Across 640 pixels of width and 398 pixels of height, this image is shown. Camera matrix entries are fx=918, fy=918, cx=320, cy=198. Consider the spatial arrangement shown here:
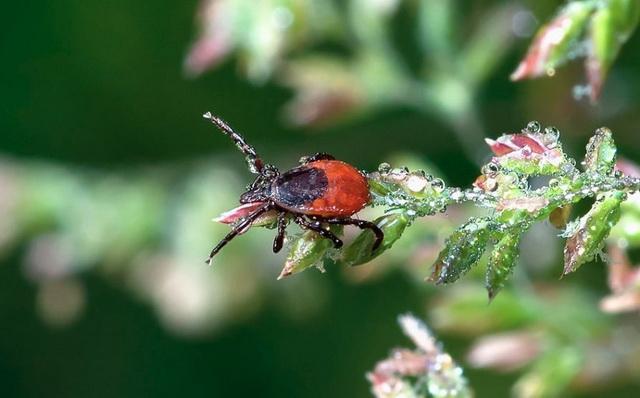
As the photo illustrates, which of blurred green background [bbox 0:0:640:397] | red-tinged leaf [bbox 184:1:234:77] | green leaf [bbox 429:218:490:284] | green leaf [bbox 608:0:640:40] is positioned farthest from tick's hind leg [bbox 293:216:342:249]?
blurred green background [bbox 0:0:640:397]

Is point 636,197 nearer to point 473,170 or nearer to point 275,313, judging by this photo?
point 473,170

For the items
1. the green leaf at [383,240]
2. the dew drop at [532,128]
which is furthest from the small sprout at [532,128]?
the green leaf at [383,240]

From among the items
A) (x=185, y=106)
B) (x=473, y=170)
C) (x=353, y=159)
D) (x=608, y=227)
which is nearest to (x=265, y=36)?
(x=608, y=227)

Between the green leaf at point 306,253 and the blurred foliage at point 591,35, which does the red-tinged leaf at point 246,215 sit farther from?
the blurred foliage at point 591,35

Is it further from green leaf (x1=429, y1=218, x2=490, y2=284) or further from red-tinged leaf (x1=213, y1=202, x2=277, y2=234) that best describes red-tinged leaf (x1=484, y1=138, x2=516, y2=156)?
red-tinged leaf (x1=213, y1=202, x2=277, y2=234)

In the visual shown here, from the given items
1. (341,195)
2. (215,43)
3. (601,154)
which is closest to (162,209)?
(215,43)
